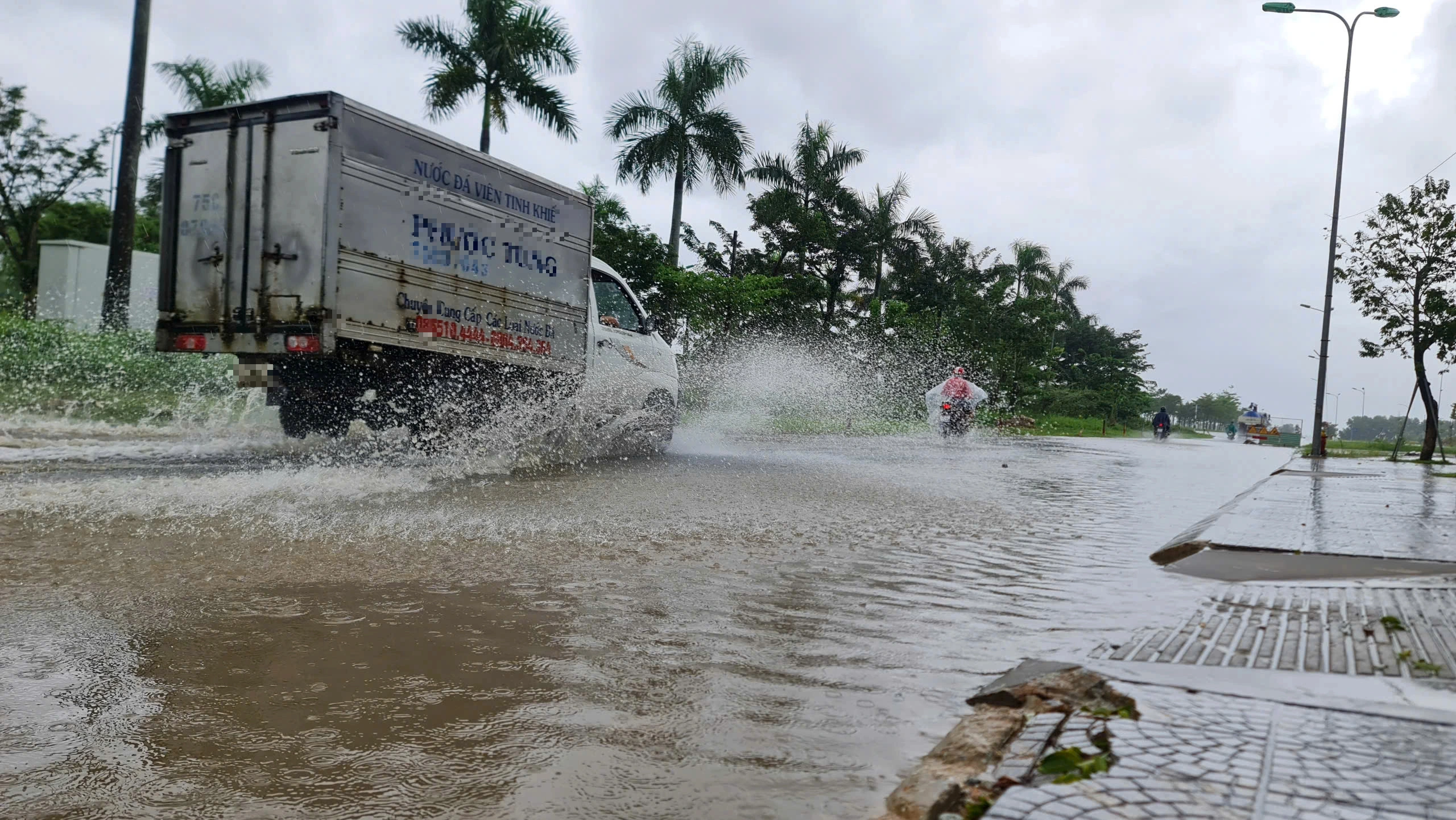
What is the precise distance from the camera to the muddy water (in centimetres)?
244

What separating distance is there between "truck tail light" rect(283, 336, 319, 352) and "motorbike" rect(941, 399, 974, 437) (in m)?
16.0

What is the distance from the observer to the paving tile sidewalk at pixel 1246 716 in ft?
6.93

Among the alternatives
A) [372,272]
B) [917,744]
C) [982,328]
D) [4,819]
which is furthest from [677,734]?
[982,328]

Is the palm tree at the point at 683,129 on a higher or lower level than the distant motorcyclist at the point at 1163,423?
higher

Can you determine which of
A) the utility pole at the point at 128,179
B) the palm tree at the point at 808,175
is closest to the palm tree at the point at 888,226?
the palm tree at the point at 808,175

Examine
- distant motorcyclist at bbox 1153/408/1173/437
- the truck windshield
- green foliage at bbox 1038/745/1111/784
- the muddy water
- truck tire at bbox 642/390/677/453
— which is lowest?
the muddy water

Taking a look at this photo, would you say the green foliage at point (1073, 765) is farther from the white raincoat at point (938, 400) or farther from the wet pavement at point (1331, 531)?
the white raincoat at point (938, 400)

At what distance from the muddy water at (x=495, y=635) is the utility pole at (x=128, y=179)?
974 centimetres

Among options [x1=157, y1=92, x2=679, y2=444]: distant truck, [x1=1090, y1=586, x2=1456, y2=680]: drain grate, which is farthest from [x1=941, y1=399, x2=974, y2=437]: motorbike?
[x1=1090, y1=586, x2=1456, y2=680]: drain grate

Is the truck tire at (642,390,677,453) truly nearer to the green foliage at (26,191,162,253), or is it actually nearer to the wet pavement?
the wet pavement

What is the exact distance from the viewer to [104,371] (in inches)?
630

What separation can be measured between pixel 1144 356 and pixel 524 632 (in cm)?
7493

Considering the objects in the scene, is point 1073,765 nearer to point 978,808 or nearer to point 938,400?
point 978,808

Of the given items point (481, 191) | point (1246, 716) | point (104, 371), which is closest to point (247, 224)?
point (481, 191)
